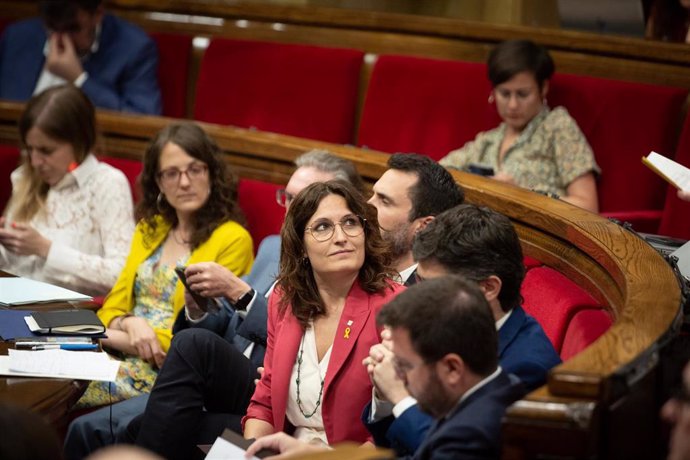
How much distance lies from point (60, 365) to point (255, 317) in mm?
496

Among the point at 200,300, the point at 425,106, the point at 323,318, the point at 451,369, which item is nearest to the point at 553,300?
the point at 323,318

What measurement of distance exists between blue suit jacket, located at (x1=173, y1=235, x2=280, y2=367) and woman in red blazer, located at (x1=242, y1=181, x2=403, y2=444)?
0.19 metres

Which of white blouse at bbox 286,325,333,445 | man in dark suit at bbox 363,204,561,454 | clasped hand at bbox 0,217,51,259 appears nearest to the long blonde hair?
clasped hand at bbox 0,217,51,259

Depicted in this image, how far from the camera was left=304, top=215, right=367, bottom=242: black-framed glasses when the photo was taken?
2109 mm

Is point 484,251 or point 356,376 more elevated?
point 484,251

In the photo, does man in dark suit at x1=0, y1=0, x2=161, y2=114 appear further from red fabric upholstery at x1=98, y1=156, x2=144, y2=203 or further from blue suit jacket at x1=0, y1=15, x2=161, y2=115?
red fabric upholstery at x1=98, y1=156, x2=144, y2=203

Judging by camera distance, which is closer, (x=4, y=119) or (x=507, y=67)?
(x=507, y=67)

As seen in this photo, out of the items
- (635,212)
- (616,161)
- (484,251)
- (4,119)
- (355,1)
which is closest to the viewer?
(484,251)

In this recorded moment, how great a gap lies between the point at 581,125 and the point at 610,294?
1317mm

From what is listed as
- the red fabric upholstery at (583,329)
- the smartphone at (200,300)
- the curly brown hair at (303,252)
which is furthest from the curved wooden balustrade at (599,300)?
A: the smartphone at (200,300)

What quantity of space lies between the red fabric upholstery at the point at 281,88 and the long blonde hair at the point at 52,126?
0.67m

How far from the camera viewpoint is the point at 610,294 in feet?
6.30

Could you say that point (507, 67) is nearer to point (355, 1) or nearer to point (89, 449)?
point (355, 1)

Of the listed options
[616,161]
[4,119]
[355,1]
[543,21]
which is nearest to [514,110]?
[616,161]
